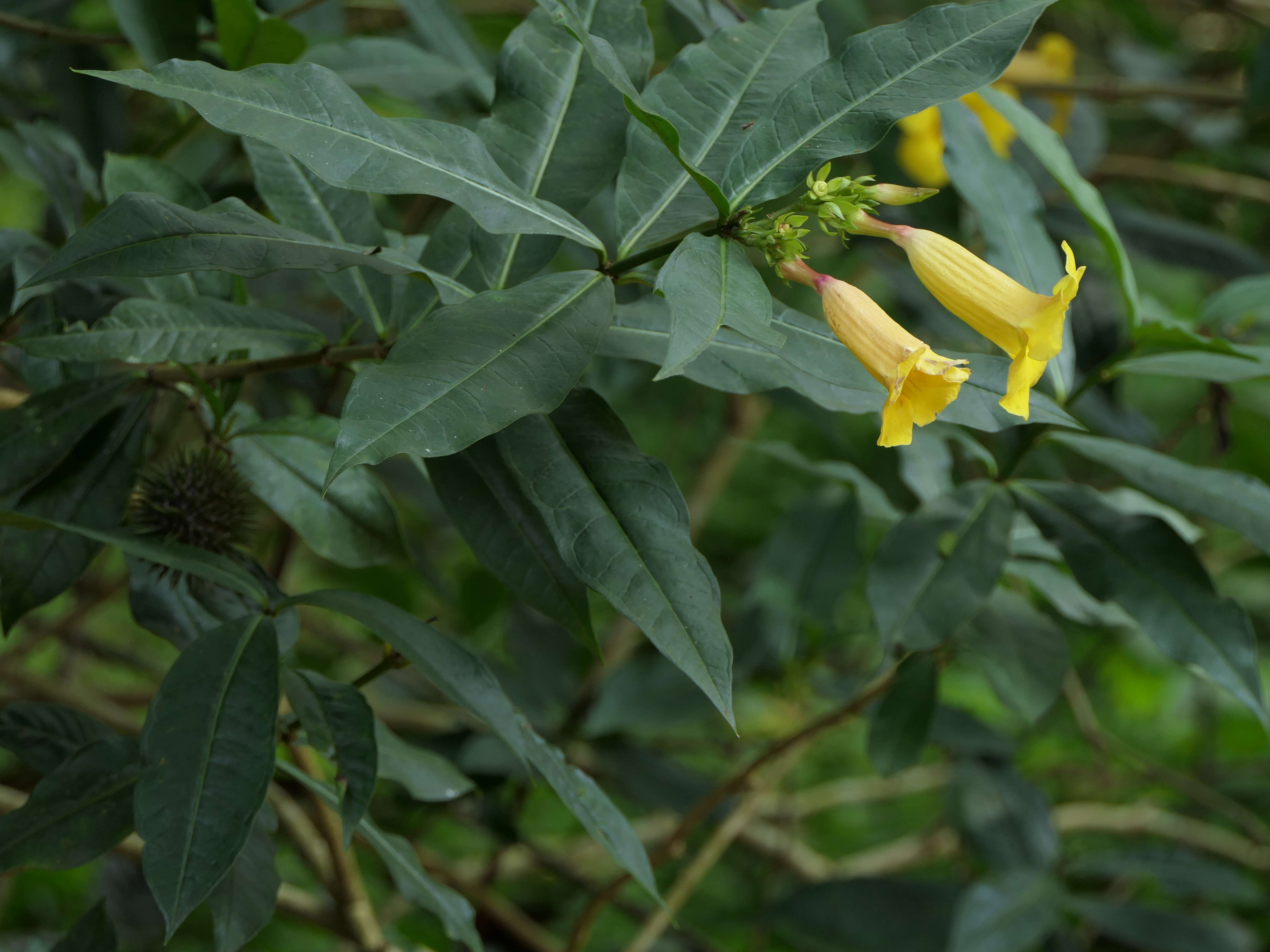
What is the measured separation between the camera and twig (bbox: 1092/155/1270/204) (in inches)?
74.3

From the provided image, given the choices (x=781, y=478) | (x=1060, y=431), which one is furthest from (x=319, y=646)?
(x=1060, y=431)

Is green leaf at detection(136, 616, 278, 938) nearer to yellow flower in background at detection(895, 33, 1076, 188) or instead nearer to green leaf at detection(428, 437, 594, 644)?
green leaf at detection(428, 437, 594, 644)

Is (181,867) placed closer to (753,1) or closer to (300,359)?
(300,359)

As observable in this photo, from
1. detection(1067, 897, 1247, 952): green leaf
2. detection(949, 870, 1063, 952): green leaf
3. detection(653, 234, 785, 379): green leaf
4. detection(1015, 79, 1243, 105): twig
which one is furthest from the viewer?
detection(1015, 79, 1243, 105): twig

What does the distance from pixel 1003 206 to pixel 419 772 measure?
796 millimetres

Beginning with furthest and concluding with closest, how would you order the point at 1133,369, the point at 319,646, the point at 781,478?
the point at 781,478, the point at 319,646, the point at 1133,369

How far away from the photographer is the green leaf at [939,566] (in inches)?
37.3

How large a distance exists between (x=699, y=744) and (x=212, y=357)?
4.61 feet

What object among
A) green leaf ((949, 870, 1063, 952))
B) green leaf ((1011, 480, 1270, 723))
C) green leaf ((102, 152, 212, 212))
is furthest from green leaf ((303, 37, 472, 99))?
green leaf ((949, 870, 1063, 952))

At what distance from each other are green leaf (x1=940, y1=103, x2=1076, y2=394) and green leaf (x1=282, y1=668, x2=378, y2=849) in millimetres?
723

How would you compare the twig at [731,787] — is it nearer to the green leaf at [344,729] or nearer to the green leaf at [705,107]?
the green leaf at [344,729]

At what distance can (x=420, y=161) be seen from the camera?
23.4 inches

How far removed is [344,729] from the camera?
729 millimetres

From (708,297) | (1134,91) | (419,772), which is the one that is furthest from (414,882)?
(1134,91)
